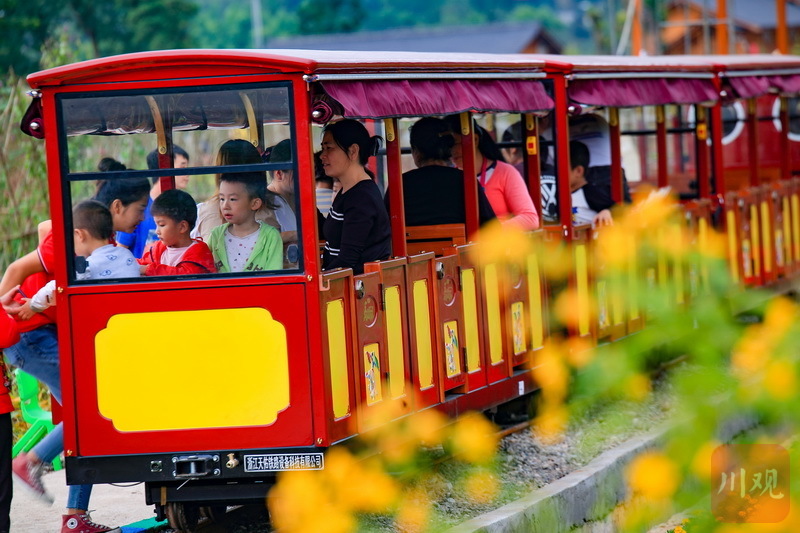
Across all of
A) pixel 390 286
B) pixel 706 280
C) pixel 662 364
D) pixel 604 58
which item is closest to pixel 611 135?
pixel 604 58

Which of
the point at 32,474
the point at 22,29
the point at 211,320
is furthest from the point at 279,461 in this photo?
the point at 22,29

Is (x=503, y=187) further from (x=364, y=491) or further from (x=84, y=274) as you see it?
(x=364, y=491)

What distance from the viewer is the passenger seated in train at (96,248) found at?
624cm

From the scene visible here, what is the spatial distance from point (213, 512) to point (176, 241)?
4.79 ft

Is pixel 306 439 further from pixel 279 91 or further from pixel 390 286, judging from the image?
pixel 279 91

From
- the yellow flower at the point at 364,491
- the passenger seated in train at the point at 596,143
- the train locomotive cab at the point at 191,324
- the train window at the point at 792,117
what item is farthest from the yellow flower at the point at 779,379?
the train window at the point at 792,117

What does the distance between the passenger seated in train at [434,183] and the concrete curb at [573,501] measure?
64.2 inches

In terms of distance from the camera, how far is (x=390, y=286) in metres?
6.88

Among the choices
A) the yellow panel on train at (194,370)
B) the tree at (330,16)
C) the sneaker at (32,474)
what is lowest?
the sneaker at (32,474)

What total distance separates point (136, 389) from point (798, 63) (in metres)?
9.77

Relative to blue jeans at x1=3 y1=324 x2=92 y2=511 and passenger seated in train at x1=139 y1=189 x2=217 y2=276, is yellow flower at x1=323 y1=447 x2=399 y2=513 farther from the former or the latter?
blue jeans at x1=3 y1=324 x2=92 y2=511

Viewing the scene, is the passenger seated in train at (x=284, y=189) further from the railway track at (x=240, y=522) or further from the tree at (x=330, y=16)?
the tree at (x=330, y=16)

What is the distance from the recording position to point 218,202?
622 centimetres

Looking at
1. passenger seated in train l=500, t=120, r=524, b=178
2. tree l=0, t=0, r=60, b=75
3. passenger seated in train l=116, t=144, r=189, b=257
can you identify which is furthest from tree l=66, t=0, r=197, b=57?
passenger seated in train l=116, t=144, r=189, b=257
